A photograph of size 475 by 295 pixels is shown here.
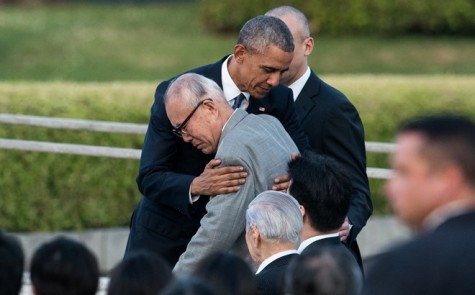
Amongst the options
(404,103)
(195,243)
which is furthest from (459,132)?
(404,103)

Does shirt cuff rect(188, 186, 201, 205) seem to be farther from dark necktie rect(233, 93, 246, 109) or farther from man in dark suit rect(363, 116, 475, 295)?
man in dark suit rect(363, 116, 475, 295)

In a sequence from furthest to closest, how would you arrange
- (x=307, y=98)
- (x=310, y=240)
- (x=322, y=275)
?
(x=307, y=98)
(x=310, y=240)
(x=322, y=275)

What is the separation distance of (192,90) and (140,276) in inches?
48.1

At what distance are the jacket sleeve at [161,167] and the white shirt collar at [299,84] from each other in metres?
0.78

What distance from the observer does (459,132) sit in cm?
281

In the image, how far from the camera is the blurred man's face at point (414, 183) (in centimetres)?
280

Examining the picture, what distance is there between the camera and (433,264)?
2.67 metres

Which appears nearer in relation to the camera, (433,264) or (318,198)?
(433,264)

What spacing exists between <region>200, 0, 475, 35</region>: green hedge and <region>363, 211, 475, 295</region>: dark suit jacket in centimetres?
1331

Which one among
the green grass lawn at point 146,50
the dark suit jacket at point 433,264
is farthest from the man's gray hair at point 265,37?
the green grass lawn at point 146,50

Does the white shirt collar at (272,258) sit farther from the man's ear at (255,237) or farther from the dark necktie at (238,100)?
the dark necktie at (238,100)

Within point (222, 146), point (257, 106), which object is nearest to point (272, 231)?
point (222, 146)

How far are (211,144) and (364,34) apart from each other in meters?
12.7

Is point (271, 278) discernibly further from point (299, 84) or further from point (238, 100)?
point (299, 84)
